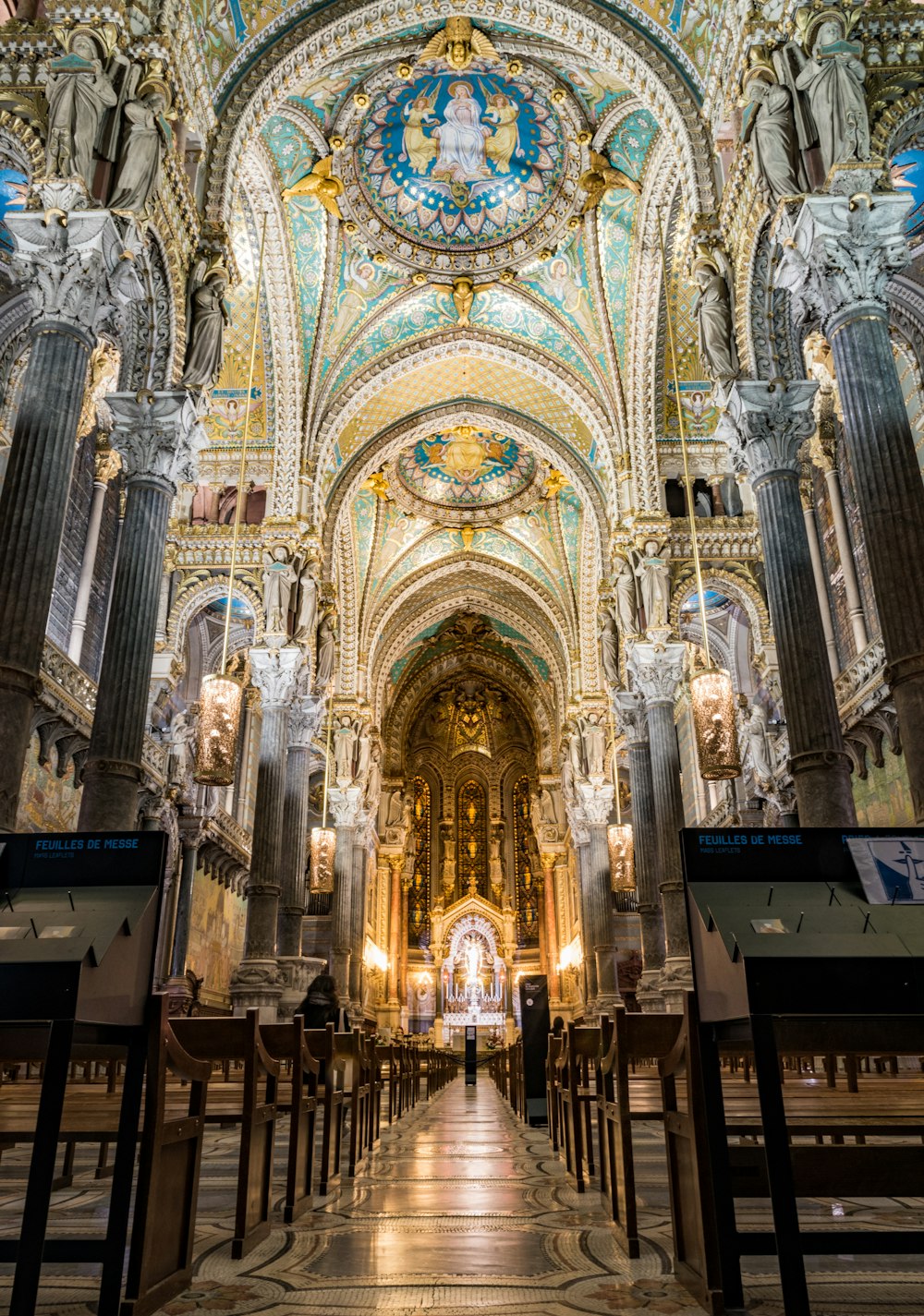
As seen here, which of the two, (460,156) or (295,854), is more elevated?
(460,156)

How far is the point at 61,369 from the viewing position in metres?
6.50

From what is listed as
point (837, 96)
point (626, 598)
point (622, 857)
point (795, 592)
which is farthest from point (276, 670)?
point (837, 96)

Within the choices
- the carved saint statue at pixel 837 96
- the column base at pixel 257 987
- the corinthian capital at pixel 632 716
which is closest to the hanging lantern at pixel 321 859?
the column base at pixel 257 987

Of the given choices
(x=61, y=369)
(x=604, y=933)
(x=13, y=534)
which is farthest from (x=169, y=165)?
(x=604, y=933)

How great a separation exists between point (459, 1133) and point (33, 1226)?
6449mm

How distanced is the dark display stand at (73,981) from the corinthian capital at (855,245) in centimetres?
608

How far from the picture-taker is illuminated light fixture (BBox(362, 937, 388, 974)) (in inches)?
950

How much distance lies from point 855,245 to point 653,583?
7164mm

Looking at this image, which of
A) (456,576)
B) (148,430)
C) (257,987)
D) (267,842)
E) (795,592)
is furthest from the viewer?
(456,576)

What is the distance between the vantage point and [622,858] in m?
17.3

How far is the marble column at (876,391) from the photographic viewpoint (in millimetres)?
5824

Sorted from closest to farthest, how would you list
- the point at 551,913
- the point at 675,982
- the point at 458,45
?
the point at 675,982 → the point at 458,45 → the point at 551,913

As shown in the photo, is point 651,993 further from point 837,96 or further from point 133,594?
point 837,96

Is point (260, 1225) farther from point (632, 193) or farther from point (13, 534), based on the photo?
point (632, 193)
